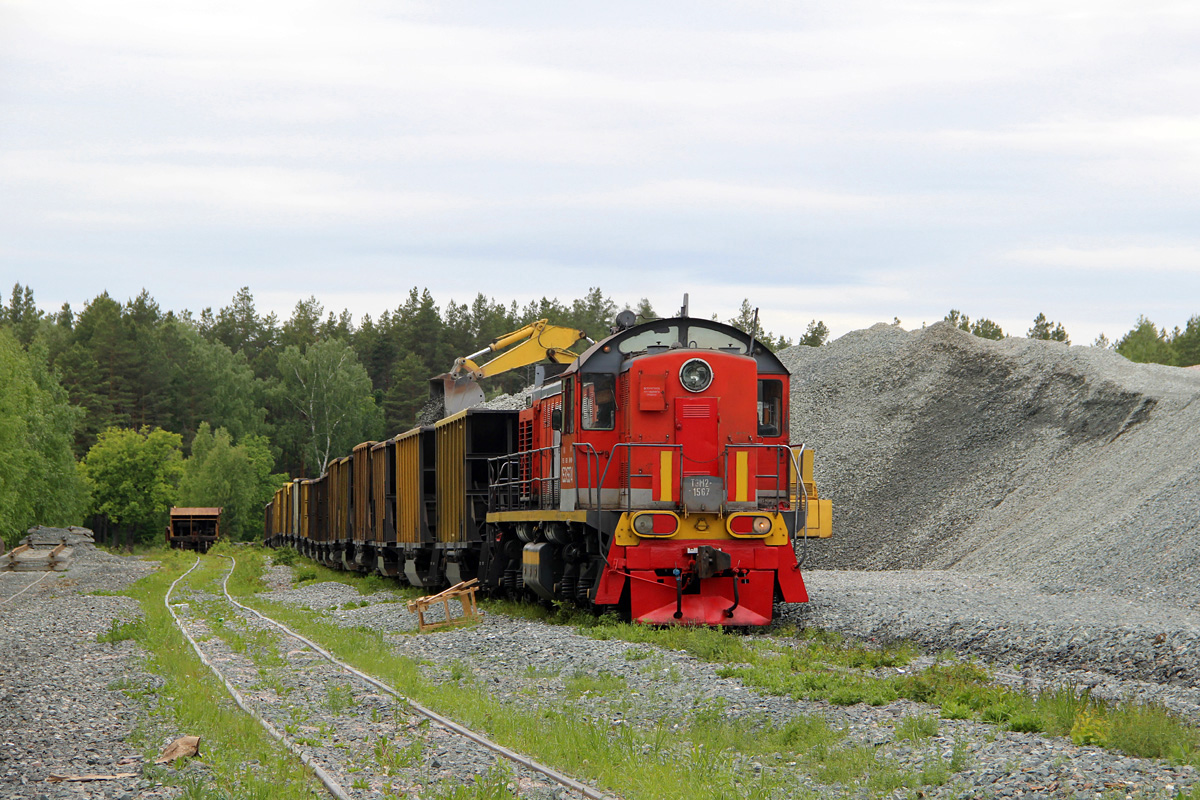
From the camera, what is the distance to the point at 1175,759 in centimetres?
629

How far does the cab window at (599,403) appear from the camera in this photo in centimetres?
1417

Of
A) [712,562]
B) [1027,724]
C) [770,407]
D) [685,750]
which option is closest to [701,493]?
[712,562]

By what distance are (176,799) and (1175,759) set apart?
5.61 metres

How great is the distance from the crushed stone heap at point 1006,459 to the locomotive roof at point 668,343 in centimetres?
770

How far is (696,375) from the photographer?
13828 millimetres

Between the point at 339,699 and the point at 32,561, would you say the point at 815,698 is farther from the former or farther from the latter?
the point at 32,561

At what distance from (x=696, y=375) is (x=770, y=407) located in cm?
124

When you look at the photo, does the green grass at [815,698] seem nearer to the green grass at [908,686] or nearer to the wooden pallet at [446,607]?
the green grass at [908,686]

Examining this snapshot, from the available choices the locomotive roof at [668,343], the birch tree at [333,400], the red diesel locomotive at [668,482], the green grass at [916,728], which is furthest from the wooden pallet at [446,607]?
the birch tree at [333,400]

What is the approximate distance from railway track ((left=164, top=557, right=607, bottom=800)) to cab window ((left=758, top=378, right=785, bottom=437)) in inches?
235

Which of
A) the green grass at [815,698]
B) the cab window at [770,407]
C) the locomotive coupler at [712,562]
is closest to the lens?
the green grass at [815,698]

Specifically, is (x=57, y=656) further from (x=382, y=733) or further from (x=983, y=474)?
(x=983, y=474)

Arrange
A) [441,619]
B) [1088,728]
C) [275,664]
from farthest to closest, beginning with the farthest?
[441,619], [275,664], [1088,728]

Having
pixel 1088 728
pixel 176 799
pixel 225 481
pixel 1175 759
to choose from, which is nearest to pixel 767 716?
pixel 1088 728
